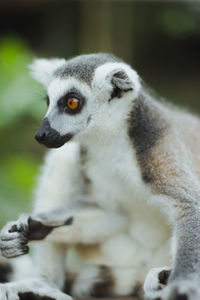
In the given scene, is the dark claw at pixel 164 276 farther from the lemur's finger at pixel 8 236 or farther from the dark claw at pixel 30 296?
the lemur's finger at pixel 8 236

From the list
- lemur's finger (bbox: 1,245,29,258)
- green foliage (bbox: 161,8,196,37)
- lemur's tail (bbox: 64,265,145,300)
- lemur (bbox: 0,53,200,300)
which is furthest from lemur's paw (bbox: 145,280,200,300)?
green foliage (bbox: 161,8,196,37)


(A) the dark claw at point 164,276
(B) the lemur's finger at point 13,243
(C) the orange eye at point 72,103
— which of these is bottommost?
(A) the dark claw at point 164,276

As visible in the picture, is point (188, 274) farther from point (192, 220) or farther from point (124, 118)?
point (124, 118)

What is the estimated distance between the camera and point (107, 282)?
154 inches

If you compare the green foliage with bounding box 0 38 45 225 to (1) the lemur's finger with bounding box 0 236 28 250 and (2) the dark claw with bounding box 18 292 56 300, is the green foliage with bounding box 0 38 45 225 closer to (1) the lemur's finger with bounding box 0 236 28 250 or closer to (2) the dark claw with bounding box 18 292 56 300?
(1) the lemur's finger with bounding box 0 236 28 250

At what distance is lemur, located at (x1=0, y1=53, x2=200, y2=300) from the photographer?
11.9ft

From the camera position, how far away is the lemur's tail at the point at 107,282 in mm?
3875

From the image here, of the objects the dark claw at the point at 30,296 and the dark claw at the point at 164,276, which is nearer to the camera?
the dark claw at the point at 164,276

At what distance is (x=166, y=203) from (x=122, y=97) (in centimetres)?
82

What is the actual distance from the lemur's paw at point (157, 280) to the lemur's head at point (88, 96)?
3.54ft

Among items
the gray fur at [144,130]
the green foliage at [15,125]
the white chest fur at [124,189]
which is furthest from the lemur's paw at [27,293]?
the green foliage at [15,125]

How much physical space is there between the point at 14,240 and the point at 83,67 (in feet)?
4.23

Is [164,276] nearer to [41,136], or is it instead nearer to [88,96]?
[41,136]

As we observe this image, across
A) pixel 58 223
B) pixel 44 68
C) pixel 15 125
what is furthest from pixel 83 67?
pixel 15 125
